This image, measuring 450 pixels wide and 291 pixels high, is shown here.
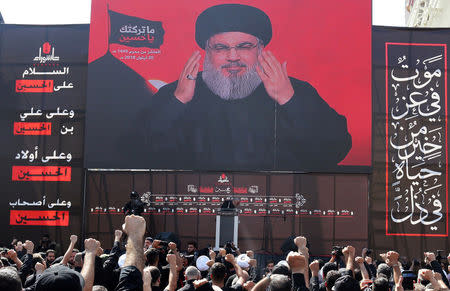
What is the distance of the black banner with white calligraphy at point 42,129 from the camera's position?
39.6 feet

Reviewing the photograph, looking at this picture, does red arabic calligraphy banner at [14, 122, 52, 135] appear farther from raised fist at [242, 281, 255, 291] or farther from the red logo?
raised fist at [242, 281, 255, 291]

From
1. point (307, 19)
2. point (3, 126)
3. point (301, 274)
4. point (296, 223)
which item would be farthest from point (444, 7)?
point (301, 274)

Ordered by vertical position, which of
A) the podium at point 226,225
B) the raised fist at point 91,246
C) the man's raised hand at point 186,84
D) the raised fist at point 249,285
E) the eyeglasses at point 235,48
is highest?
the eyeglasses at point 235,48

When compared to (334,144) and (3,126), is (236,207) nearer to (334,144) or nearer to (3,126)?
(334,144)

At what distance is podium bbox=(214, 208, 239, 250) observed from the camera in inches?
432

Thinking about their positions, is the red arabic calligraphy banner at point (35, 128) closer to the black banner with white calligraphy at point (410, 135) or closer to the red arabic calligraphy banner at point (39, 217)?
the red arabic calligraphy banner at point (39, 217)

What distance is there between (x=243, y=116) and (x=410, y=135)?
3.82 m

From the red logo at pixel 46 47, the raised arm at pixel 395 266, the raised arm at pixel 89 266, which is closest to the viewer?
the raised arm at pixel 89 266

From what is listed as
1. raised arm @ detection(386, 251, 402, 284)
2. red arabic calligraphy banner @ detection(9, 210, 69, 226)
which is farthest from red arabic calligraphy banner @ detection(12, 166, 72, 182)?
raised arm @ detection(386, 251, 402, 284)

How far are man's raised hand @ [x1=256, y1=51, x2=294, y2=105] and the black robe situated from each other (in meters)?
0.11

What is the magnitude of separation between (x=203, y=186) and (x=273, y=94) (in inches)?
102

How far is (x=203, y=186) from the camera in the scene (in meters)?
11.9

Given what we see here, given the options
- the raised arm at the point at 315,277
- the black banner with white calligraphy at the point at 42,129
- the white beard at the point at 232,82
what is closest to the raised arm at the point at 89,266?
the raised arm at the point at 315,277

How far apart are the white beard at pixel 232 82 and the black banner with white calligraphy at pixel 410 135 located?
2.81 m
